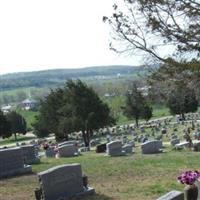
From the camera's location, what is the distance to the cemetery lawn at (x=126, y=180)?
1241cm

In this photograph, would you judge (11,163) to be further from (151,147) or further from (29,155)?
(151,147)

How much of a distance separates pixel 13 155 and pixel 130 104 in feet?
197

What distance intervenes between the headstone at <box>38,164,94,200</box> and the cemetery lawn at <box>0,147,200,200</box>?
0.34m

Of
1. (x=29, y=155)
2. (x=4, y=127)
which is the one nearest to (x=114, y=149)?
(x=29, y=155)

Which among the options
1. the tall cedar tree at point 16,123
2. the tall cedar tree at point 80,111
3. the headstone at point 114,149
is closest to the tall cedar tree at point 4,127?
the tall cedar tree at point 80,111

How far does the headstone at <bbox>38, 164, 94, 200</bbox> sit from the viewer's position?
11867 millimetres

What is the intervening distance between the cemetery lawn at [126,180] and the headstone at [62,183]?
34 centimetres

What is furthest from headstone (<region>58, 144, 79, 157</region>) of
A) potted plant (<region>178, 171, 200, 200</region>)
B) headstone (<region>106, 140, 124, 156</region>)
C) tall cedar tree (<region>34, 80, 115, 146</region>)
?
tall cedar tree (<region>34, 80, 115, 146</region>)

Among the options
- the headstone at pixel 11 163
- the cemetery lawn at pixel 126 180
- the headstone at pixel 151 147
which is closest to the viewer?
the cemetery lawn at pixel 126 180

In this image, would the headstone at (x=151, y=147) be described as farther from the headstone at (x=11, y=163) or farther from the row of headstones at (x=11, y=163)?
the headstone at (x=11, y=163)

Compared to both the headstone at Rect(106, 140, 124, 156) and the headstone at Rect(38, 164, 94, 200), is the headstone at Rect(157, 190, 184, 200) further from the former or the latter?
the headstone at Rect(106, 140, 124, 156)

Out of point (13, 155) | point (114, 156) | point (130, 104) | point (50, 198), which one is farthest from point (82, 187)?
point (130, 104)

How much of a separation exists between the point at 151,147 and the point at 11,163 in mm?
8783

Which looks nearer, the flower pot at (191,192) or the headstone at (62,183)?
the flower pot at (191,192)
